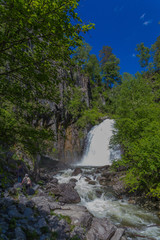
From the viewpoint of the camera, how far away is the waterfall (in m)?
29.1

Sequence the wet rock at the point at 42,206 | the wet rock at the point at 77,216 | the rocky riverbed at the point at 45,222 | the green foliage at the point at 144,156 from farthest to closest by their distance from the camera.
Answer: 1. the green foliage at the point at 144,156
2. the wet rock at the point at 42,206
3. the wet rock at the point at 77,216
4. the rocky riverbed at the point at 45,222

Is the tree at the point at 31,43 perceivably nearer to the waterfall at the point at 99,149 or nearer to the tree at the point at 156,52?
the waterfall at the point at 99,149

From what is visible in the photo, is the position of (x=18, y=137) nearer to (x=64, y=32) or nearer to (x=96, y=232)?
(x=64, y=32)

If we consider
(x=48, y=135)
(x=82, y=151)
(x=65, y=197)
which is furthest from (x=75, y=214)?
(x=82, y=151)

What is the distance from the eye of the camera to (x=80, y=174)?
19656 millimetres

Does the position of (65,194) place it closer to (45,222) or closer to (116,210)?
(116,210)

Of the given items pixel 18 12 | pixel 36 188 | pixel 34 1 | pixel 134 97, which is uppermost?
pixel 134 97

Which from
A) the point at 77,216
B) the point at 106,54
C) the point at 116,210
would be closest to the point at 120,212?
the point at 116,210

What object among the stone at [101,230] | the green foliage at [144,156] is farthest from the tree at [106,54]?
the stone at [101,230]

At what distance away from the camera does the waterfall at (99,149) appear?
95.6ft

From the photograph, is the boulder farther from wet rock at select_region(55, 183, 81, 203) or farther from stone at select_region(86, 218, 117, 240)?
stone at select_region(86, 218, 117, 240)

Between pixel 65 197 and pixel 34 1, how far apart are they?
12609 mm

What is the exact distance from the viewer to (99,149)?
31.4 meters

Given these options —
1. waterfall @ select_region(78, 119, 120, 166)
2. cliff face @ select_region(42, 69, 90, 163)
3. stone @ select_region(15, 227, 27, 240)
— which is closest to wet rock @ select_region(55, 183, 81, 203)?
stone @ select_region(15, 227, 27, 240)
